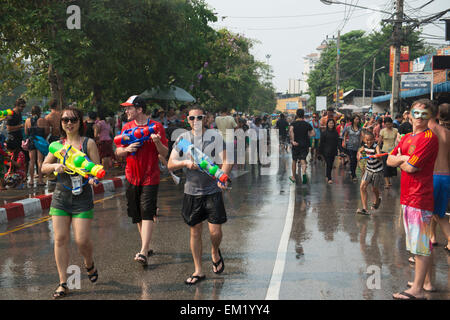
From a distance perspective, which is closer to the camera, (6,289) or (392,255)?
(6,289)

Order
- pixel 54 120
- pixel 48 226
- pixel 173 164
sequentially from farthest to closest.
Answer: pixel 54 120, pixel 48 226, pixel 173 164

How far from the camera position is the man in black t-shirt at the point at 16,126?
11.7 metres

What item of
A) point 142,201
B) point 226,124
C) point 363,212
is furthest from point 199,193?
point 226,124

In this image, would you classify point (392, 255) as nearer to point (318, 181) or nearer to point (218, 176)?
point (218, 176)

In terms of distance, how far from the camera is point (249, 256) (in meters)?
6.29

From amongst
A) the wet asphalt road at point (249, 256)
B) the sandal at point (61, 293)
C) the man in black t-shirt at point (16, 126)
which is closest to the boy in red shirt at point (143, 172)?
the wet asphalt road at point (249, 256)

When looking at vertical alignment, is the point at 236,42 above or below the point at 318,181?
above

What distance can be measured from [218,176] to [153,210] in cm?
138

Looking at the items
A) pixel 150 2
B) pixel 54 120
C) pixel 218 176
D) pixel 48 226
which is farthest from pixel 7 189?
pixel 218 176

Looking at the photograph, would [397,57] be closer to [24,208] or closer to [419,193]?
[24,208]

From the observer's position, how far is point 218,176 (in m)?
4.98

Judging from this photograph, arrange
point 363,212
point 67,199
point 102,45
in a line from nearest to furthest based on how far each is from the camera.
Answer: point 67,199 → point 363,212 → point 102,45

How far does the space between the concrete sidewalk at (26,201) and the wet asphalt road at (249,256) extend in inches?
12.4

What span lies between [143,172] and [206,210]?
114 centimetres
